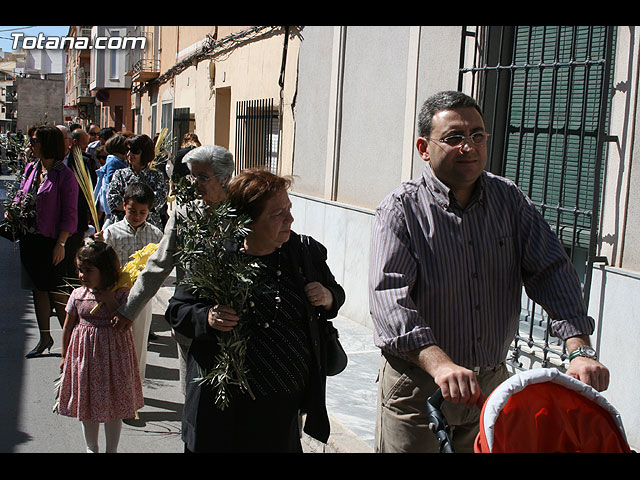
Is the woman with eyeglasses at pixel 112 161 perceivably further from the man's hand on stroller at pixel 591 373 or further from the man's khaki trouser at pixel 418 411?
→ the man's hand on stroller at pixel 591 373

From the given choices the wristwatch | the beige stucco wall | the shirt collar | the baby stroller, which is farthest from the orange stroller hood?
the beige stucco wall

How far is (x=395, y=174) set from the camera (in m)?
8.05

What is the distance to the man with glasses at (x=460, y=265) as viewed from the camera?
288cm

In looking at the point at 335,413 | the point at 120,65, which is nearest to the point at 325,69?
the point at 335,413

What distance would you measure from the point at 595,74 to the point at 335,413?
9.77ft

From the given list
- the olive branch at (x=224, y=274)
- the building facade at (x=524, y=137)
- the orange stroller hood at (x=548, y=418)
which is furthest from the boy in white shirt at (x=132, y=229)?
the orange stroller hood at (x=548, y=418)

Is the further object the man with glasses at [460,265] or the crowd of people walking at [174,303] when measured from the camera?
the crowd of people walking at [174,303]

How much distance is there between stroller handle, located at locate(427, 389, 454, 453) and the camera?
2451 mm

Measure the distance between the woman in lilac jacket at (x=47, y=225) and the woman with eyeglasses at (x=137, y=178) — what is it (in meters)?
0.35

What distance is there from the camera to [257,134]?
1283cm

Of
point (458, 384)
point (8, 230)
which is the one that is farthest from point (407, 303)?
point (8, 230)

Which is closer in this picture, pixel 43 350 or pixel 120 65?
pixel 43 350
